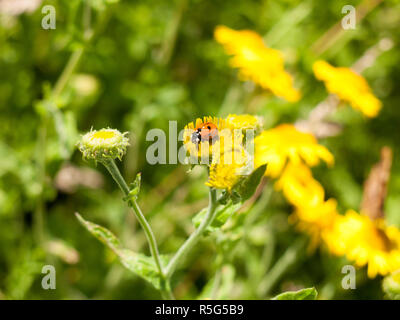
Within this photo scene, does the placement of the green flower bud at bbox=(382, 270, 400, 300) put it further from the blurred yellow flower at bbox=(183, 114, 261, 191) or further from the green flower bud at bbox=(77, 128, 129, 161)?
the green flower bud at bbox=(77, 128, 129, 161)

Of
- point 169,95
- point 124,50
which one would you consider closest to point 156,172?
point 169,95

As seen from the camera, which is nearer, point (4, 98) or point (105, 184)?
point (4, 98)

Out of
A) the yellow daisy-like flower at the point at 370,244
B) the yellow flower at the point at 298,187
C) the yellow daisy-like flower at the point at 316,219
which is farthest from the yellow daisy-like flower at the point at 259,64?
the yellow daisy-like flower at the point at 370,244

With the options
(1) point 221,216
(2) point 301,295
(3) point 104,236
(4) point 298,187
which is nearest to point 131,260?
(3) point 104,236

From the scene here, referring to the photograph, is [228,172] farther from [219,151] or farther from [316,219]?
[316,219]
